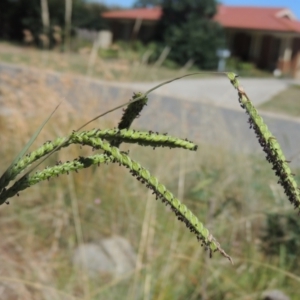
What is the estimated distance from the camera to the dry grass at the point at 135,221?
8.35ft

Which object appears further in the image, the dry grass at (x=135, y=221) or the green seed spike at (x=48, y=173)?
the dry grass at (x=135, y=221)

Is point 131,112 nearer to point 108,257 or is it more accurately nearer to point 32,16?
point 108,257

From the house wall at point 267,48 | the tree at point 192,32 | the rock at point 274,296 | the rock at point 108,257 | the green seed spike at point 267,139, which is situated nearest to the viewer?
the green seed spike at point 267,139

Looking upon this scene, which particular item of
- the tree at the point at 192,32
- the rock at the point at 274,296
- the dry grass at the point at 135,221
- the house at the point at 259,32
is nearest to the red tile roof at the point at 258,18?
the house at the point at 259,32

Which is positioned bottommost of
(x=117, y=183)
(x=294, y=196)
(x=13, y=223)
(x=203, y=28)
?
(x=203, y=28)

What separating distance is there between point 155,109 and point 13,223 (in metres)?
1.75

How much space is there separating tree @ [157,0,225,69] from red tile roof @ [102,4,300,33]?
217 cm

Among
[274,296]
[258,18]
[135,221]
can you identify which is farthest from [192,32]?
[274,296]

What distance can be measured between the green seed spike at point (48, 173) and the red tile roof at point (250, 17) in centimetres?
2742

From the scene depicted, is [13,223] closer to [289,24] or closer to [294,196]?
[294,196]

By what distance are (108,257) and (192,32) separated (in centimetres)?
2182

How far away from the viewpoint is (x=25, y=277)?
2.77 m

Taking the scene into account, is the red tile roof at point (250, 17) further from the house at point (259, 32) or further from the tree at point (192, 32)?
the tree at point (192, 32)

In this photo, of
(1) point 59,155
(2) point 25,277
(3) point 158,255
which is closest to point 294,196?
(3) point 158,255
